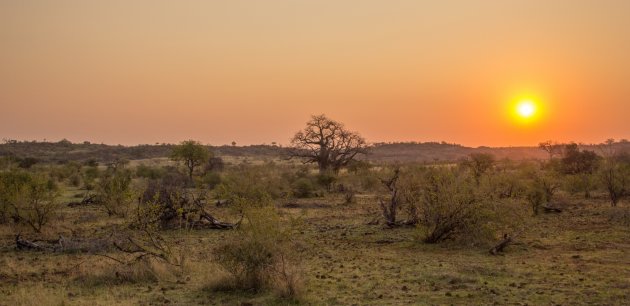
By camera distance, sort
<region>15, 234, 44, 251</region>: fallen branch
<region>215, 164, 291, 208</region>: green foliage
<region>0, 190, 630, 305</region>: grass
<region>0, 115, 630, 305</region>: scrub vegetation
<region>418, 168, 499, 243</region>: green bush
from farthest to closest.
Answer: <region>215, 164, 291, 208</region>: green foliage, <region>418, 168, 499, 243</region>: green bush, <region>15, 234, 44, 251</region>: fallen branch, <region>0, 115, 630, 305</region>: scrub vegetation, <region>0, 190, 630, 305</region>: grass

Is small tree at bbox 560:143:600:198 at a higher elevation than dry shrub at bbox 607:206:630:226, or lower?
higher

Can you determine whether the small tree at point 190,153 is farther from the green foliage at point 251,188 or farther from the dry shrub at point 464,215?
the dry shrub at point 464,215

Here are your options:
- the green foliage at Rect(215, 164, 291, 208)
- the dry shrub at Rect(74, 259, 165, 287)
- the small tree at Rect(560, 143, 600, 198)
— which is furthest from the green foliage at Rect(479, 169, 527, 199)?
the dry shrub at Rect(74, 259, 165, 287)

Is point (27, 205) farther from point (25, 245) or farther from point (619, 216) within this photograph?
point (619, 216)

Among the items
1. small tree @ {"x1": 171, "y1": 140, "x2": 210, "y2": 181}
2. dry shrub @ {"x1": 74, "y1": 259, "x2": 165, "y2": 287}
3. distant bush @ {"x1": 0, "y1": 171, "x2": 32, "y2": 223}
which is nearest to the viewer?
dry shrub @ {"x1": 74, "y1": 259, "x2": 165, "y2": 287}

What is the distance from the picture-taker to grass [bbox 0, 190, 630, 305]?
1181cm

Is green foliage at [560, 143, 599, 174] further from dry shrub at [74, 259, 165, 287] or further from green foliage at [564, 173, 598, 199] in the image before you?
dry shrub at [74, 259, 165, 287]

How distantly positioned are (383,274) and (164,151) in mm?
97912

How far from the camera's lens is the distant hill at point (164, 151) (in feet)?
319

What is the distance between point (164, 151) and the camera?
352ft

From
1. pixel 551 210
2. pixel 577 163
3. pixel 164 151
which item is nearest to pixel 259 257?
pixel 551 210

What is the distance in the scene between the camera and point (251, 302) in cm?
1184

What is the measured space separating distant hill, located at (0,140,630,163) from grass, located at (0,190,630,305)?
54037mm

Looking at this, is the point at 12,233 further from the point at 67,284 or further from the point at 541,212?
the point at 541,212
